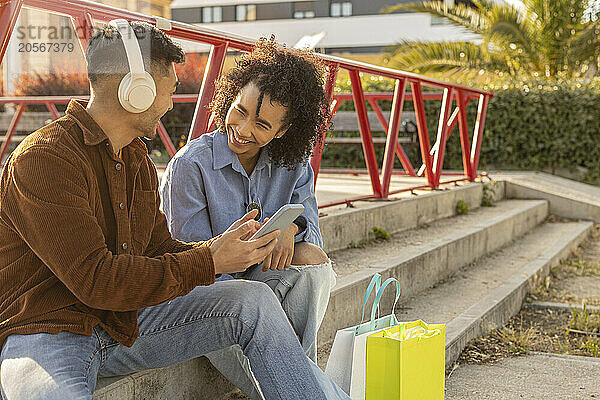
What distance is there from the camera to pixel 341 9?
34.4 meters

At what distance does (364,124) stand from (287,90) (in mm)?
2699

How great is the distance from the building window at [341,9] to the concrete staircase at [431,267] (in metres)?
28.1

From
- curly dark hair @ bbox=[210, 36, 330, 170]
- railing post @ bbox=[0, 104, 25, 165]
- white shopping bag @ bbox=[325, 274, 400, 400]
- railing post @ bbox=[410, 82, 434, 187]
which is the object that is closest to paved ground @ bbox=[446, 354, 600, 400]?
white shopping bag @ bbox=[325, 274, 400, 400]

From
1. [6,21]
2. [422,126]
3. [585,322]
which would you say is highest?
[6,21]

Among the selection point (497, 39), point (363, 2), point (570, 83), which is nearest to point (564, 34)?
point (497, 39)

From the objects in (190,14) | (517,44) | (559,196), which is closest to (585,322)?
(559,196)

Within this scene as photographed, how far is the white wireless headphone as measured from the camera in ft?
5.79

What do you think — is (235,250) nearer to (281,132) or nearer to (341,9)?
(281,132)

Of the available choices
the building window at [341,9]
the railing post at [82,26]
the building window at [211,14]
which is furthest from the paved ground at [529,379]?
the building window at [211,14]

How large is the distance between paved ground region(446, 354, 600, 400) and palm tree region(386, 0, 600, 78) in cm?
1113

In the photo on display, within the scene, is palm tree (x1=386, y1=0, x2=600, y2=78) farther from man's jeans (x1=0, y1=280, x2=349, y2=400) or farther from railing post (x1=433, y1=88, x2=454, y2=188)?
man's jeans (x1=0, y1=280, x2=349, y2=400)

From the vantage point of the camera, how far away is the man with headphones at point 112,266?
5.50ft

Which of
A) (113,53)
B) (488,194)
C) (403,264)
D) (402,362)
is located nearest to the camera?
(113,53)

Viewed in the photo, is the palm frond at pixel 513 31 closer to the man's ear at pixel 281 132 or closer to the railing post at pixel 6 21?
the man's ear at pixel 281 132
